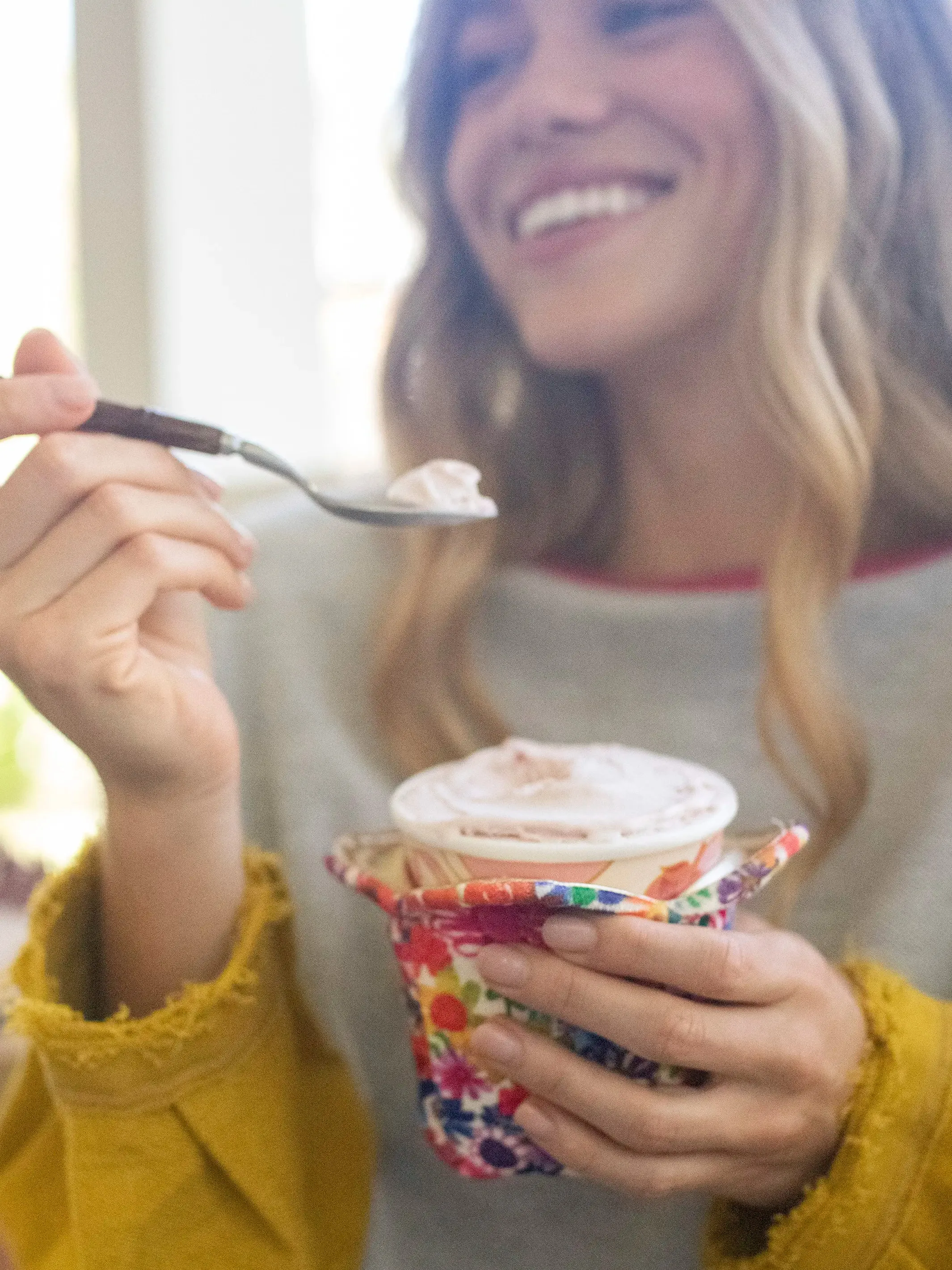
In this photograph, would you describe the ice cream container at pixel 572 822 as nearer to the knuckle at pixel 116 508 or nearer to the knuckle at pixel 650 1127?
the knuckle at pixel 650 1127

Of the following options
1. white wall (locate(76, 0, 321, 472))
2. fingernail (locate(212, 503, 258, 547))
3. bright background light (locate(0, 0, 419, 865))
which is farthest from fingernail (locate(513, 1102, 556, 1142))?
white wall (locate(76, 0, 321, 472))

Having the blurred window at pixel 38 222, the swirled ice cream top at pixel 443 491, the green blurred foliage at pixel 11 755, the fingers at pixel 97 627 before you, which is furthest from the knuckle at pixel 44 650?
the green blurred foliage at pixel 11 755

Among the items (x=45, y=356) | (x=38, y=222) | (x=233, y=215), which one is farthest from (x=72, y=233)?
(x=45, y=356)

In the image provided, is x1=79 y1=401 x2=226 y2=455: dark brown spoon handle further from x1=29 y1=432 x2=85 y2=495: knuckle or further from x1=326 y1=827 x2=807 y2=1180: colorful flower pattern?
x1=326 y1=827 x2=807 y2=1180: colorful flower pattern

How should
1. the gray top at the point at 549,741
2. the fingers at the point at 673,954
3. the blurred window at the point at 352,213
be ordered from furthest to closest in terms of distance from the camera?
the blurred window at the point at 352,213, the gray top at the point at 549,741, the fingers at the point at 673,954

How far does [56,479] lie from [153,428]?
66mm

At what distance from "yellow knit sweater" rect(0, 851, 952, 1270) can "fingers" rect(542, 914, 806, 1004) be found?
0.11 m

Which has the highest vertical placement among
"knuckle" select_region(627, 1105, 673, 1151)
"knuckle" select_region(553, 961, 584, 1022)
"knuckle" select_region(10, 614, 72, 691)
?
"knuckle" select_region(10, 614, 72, 691)

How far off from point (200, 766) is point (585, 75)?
650 mm

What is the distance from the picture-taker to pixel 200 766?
1.98 ft

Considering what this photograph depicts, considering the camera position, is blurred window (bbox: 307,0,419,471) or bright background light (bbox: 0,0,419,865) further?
bright background light (bbox: 0,0,419,865)

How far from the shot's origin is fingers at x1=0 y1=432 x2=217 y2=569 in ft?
1.74

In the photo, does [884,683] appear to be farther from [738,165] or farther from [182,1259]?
[182,1259]

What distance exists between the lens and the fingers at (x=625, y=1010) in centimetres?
47
